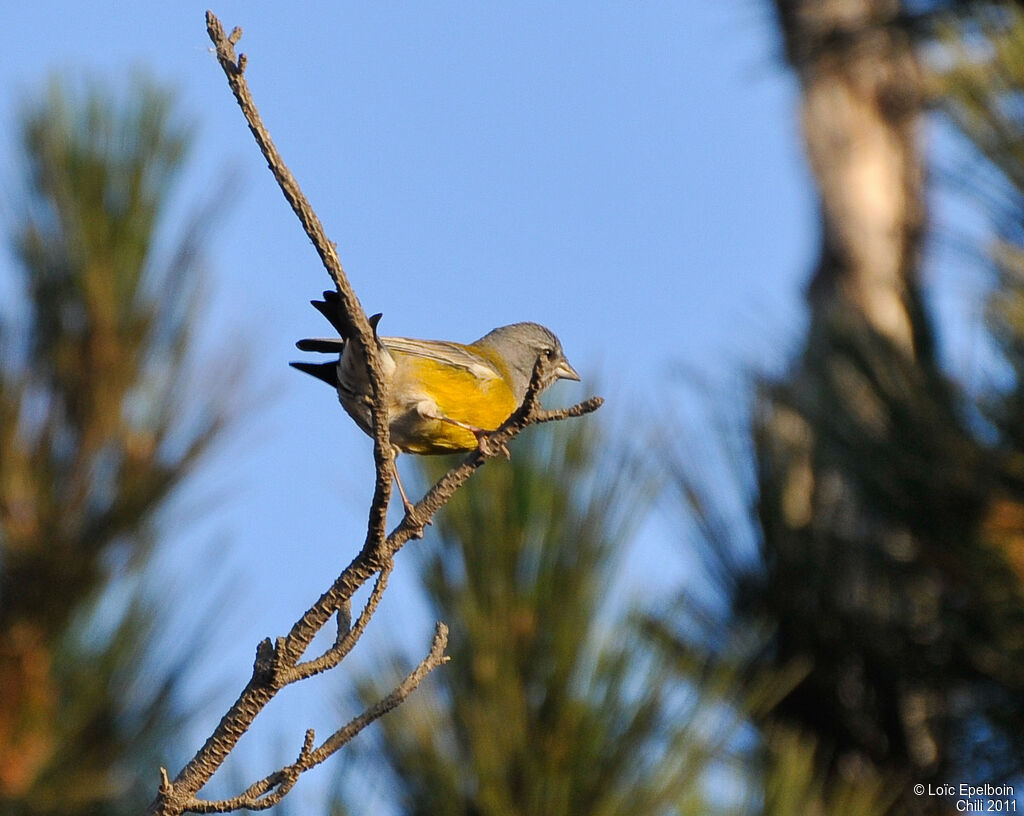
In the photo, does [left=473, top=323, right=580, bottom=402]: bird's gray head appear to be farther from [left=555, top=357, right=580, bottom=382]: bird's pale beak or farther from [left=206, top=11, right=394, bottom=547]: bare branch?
[left=206, top=11, right=394, bottom=547]: bare branch

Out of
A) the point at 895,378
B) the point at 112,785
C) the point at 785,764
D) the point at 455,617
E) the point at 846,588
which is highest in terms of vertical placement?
the point at 895,378

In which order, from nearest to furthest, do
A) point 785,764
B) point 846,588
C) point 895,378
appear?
point 785,764 < point 895,378 < point 846,588

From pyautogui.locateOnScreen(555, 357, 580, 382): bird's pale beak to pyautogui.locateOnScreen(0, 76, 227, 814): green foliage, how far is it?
4.51 feet

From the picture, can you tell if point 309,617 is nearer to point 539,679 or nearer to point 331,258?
point 331,258

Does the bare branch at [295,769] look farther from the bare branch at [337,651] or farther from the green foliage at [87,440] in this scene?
the green foliage at [87,440]

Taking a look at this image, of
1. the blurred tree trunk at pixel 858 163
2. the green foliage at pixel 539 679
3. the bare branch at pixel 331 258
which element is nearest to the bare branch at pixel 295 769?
the bare branch at pixel 331 258

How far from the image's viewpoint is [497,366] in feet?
15.5

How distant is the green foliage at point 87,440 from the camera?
379 cm

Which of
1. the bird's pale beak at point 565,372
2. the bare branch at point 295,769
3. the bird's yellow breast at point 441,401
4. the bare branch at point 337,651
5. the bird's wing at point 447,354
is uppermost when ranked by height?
the bird's pale beak at point 565,372

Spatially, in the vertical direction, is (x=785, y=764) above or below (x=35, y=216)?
below

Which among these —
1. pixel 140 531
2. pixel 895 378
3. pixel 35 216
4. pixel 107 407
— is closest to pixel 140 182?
pixel 35 216

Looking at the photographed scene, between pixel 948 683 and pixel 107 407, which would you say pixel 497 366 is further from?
pixel 948 683

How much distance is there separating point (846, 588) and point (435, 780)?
175 centimetres

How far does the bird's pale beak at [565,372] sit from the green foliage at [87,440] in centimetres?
137
